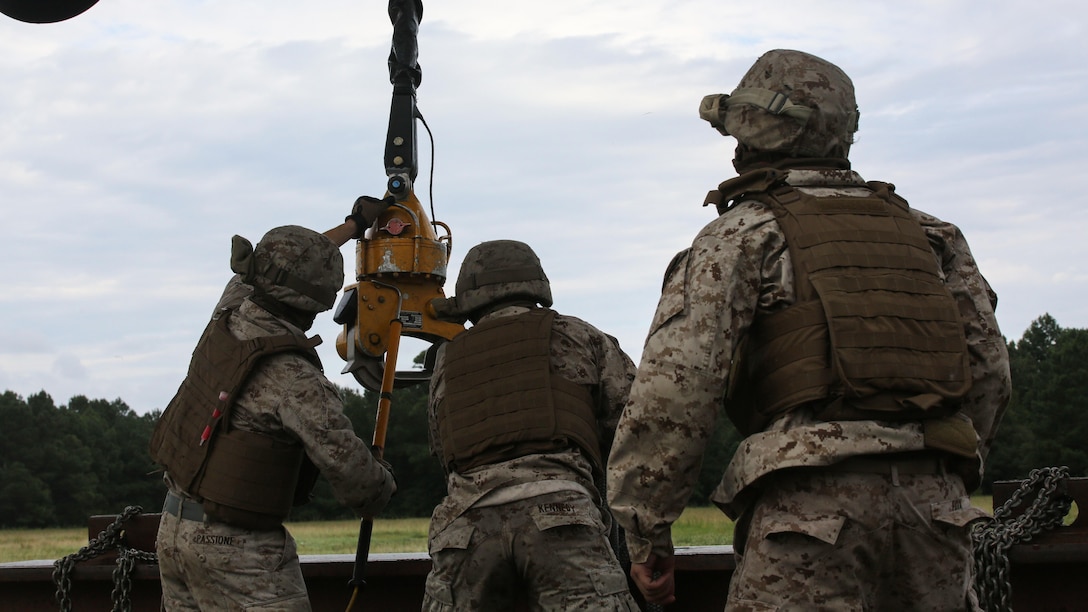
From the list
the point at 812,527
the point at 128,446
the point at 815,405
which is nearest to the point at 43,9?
the point at 815,405

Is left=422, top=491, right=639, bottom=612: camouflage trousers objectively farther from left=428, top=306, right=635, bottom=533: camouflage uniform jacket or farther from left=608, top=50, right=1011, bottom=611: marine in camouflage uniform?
left=608, top=50, right=1011, bottom=611: marine in camouflage uniform

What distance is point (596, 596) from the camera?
18.9 ft

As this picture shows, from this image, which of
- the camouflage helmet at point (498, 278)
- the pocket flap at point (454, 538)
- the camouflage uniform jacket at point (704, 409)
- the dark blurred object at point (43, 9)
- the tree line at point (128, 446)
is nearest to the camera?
the camouflage uniform jacket at point (704, 409)

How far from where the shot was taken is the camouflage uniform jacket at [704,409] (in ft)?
12.6

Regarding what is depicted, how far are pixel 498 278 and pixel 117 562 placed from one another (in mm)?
2861

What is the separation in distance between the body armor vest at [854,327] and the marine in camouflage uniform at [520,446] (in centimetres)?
Result: 183

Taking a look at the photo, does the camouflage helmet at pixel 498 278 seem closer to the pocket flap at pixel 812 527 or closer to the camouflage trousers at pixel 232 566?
the camouflage trousers at pixel 232 566

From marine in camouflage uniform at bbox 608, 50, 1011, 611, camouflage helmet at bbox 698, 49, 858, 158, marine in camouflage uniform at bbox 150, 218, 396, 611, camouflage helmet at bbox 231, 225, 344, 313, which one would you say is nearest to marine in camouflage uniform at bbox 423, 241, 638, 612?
marine in camouflage uniform at bbox 150, 218, 396, 611

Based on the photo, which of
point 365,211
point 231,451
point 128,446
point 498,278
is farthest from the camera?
point 128,446

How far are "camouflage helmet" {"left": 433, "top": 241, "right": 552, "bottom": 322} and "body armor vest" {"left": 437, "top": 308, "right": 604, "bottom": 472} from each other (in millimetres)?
157

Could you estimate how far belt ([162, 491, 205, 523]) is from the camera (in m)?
6.18

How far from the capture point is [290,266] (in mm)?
6484

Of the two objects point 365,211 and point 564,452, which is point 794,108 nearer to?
point 564,452

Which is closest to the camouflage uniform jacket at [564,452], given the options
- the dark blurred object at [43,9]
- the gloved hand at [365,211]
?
the gloved hand at [365,211]
